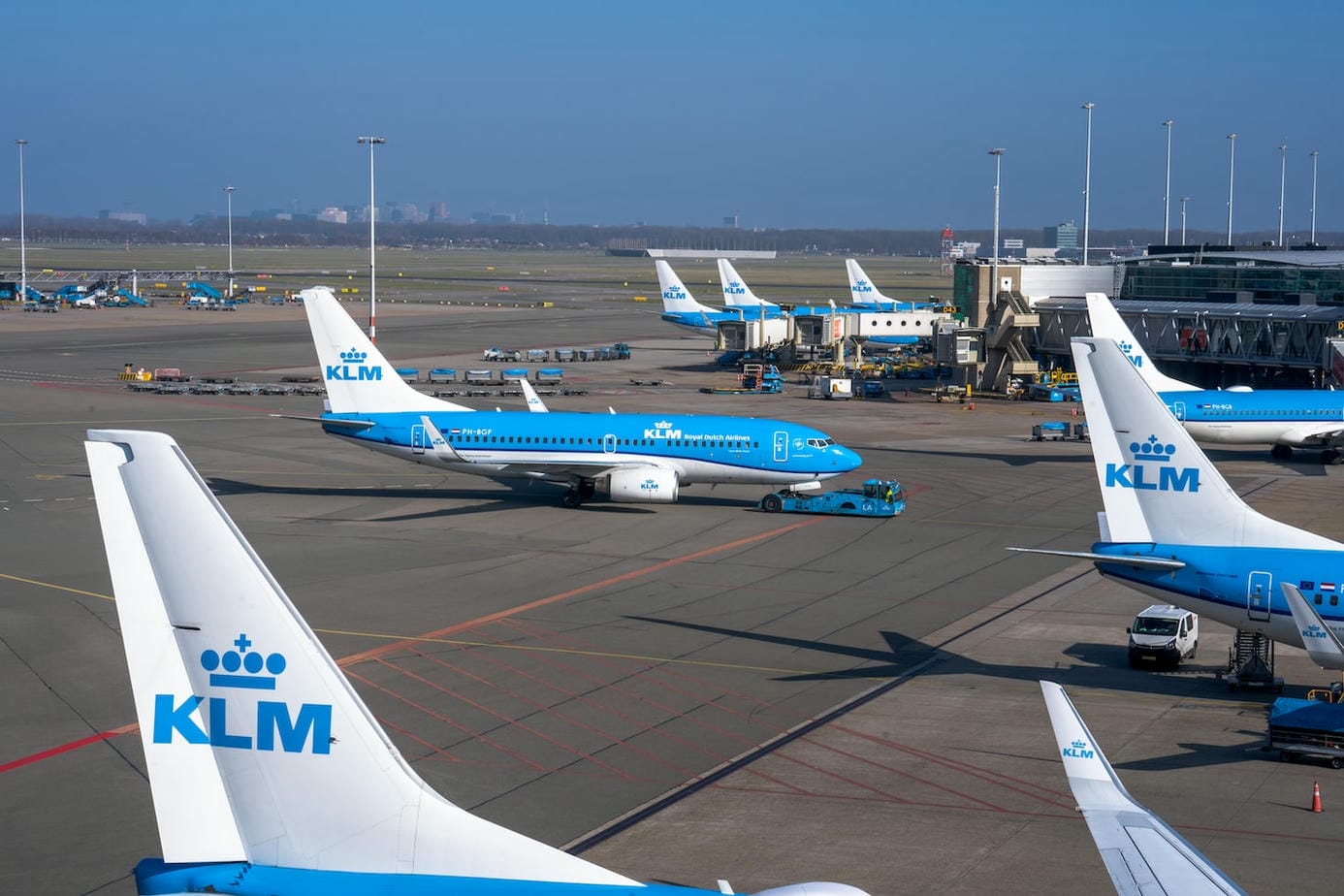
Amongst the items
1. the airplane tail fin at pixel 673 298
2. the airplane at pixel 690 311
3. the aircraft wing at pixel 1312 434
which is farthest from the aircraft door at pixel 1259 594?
the airplane tail fin at pixel 673 298

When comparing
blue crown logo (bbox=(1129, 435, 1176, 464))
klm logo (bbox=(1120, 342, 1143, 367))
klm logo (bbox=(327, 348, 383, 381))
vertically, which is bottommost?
blue crown logo (bbox=(1129, 435, 1176, 464))

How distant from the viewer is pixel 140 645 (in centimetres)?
1145

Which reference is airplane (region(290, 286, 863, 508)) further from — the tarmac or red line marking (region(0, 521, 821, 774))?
red line marking (region(0, 521, 821, 774))

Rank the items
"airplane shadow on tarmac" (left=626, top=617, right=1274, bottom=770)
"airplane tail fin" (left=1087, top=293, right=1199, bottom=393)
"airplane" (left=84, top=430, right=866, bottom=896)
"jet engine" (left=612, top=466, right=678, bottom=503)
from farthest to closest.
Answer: "airplane tail fin" (left=1087, top=293, right=1199, bottom=393), "jet engine" (left=612, top=466, right=678, bottom=503), "airplane shadow on tarmac" (left=626, top=617, right=1274, bottom=770), "airplane" (left=84, top=430, right=866, bottom=896)

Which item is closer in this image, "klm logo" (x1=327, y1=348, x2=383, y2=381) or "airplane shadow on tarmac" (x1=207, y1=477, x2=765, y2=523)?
"klm logo" (x1=327, y1=348, x2=383, y2=381)

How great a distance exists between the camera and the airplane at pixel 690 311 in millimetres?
121750

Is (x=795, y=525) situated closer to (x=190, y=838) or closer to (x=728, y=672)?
(x=728, y=672)

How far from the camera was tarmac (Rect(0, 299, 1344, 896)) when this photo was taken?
75.6 feet

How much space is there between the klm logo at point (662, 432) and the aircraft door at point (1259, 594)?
86.4 ft

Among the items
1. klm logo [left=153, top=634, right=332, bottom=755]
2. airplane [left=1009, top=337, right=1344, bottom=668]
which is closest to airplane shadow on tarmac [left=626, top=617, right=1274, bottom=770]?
airplane [left=1009, top=337, right=1344, bottom=668]

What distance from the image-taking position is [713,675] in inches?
1291

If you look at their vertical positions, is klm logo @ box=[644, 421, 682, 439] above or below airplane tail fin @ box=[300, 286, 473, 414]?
below

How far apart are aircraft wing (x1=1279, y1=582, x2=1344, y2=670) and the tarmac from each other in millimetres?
2226

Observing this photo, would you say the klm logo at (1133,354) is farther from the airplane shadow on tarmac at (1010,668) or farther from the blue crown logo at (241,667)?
the blue crown logo at (241,667)
